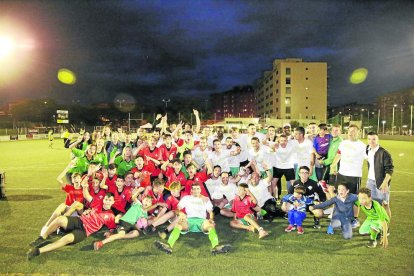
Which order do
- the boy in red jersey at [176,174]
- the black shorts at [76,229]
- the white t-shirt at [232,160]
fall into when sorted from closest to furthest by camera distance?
1. the black shorts at [76,229]
2. the boy in red jersey at [176,174]
3. the white t-shirt at [232,160]

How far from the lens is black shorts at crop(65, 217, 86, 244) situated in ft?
19.4

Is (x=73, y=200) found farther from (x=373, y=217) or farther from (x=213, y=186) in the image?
(x=373, y=217)

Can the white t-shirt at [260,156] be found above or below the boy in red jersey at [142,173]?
above

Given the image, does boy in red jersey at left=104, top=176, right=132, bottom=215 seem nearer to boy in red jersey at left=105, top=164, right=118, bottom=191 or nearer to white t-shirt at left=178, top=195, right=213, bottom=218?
boy in red jersey at left=105, top=164, right=118, bottom=191

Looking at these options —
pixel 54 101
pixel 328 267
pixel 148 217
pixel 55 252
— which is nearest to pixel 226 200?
pixel 148 217

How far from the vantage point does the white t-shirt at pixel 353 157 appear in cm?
709

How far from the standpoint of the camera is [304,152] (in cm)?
846

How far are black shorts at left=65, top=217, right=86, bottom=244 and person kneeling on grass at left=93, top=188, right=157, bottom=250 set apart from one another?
0.43 m

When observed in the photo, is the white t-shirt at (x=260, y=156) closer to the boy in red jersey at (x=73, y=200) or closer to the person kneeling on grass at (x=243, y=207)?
the person kneeling on grass at (x=243, y=207)

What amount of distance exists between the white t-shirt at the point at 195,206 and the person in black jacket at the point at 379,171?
3338mm

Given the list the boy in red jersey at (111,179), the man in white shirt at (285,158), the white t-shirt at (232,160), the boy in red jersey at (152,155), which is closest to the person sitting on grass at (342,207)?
the man in white shirt at (285,158)

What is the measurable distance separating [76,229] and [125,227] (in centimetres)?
89

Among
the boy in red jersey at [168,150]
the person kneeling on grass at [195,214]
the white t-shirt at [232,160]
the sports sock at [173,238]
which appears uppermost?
the boy in red jersey at [168,150]

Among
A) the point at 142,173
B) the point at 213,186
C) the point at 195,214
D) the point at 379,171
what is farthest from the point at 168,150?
the point at 379,171
